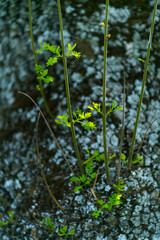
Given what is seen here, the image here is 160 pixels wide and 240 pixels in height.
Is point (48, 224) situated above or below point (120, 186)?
below

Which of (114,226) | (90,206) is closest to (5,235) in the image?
(90,206)

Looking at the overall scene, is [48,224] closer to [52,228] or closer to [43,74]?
[52,228]

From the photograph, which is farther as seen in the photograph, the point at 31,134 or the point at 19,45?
the point at 19,45

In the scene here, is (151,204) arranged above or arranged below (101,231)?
above

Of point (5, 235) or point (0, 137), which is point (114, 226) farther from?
point (0, 137)

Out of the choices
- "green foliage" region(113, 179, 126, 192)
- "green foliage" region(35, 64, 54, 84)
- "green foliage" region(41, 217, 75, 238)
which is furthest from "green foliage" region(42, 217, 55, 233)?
"green foliage" region(35, 64, 54, 84)

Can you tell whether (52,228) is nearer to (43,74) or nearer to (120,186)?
(120,186)

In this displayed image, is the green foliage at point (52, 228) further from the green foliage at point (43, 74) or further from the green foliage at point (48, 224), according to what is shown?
the green foliage at point (43, 74)

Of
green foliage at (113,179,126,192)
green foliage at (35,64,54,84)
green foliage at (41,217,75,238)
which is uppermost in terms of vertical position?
green foliage at (35,64,54,84)

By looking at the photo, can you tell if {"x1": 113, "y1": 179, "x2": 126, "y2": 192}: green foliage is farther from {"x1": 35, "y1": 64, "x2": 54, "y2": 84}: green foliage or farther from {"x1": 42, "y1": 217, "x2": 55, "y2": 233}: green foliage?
{"x1": 35, "y1": 64, "x2": 54, "y2": 84}: green foliage

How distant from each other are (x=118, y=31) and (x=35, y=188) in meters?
1.29

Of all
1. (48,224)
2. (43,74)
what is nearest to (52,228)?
(48,224)

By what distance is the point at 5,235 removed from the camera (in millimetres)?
1345

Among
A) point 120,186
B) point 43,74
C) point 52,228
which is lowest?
point 52,228
